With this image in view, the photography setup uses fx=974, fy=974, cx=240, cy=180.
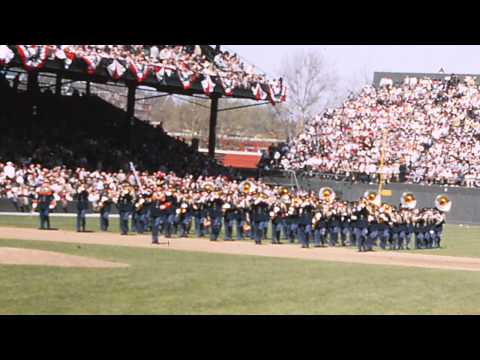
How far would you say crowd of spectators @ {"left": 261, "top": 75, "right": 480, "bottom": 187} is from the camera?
124 ft

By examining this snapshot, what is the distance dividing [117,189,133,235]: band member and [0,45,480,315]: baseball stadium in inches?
1.7

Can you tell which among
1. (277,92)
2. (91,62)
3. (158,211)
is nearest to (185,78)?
(91,62)

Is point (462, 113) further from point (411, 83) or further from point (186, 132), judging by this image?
point (186, 132)

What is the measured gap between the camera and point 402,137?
3806cm

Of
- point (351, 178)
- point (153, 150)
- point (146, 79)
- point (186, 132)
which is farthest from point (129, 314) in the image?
point (186, 132)

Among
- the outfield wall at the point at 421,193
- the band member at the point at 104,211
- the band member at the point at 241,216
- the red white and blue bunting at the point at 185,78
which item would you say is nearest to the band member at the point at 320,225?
the band member at the point at 241,216

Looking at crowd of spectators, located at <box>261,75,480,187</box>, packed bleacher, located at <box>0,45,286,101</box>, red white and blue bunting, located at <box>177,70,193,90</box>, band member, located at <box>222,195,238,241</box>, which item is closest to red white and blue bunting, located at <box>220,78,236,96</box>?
packed bleacher, located at <box>0,45,286,101</box>

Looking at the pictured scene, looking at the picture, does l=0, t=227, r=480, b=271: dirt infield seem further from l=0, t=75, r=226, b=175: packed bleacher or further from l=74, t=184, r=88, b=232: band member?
l=0, t=75, r=226, b=175: packed bleacher

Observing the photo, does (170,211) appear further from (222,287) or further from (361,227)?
(222,287)

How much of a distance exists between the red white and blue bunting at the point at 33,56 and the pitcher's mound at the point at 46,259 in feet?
37.2

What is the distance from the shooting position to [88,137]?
3350cm

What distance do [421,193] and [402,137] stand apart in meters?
2.53
